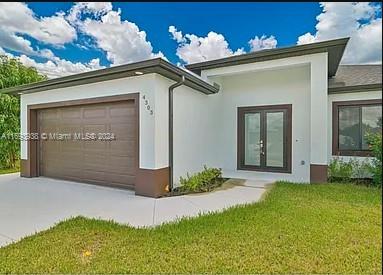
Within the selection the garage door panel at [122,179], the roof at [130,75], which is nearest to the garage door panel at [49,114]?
the roof at [130,75]

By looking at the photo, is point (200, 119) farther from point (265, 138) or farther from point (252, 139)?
point (265, 138)

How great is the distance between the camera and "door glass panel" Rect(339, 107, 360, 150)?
25.9 ft

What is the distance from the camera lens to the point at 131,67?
5.67m

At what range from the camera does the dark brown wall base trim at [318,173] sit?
277 inches

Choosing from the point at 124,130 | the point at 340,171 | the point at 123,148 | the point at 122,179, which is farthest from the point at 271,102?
the point at 122,179

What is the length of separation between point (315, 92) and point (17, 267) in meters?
7.51

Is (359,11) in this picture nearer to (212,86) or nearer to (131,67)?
(131,67)

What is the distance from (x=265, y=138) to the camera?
9141 mm

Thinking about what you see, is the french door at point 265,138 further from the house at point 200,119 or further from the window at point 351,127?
the window at point 351,127

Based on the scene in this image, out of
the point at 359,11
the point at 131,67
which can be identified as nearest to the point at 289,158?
the point at 131,67

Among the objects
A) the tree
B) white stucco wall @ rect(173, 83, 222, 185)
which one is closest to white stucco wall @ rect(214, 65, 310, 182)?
white stucco wall @ rect(173, 83, 222, 185)

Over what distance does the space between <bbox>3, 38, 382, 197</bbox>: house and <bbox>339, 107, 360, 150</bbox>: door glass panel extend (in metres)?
0.03

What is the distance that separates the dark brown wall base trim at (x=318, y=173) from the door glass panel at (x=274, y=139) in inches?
71.7

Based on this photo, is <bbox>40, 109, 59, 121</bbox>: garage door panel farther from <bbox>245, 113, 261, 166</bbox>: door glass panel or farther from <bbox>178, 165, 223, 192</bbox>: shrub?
<bbox>245, 113, 261, 166</bbox>: door glass panel
